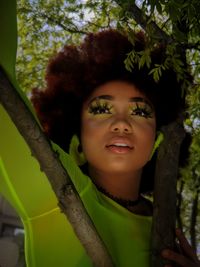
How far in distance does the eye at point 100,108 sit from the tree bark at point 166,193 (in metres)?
0.24

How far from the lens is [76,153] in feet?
6.04

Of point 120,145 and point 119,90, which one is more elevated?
point 119,90

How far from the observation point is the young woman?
62.7 inches

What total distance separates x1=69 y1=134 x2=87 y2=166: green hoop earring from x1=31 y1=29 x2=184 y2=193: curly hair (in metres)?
0.04

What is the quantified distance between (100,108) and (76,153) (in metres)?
0.24

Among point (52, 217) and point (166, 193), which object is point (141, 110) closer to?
point (166, 193)

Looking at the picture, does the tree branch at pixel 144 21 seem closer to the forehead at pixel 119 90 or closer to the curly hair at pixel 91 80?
the curly hair at pixel 91 80

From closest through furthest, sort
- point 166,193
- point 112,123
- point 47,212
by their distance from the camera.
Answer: point 47,212 < point 166,193 < point 112,123

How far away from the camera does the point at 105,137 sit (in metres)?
1.68

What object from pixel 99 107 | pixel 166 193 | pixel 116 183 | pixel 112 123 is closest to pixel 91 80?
pixel 99 107

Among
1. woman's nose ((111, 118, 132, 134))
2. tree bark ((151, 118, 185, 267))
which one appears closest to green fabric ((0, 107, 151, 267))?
tree bark ((151, 118, 185, 267))

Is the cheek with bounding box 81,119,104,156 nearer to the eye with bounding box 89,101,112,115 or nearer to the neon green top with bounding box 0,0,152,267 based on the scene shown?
the eye with bounding box 89,101,112,115

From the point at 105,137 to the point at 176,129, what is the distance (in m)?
0.28

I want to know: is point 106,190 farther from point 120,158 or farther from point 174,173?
point 174,173
